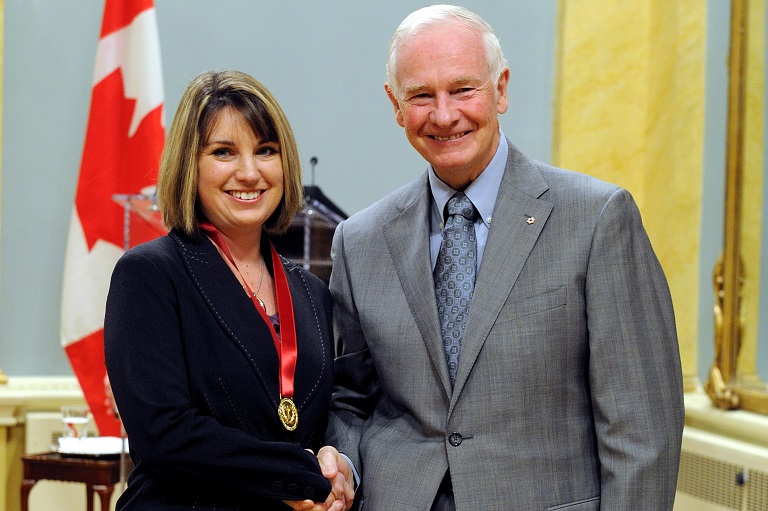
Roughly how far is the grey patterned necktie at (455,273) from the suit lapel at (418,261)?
0.03 meters

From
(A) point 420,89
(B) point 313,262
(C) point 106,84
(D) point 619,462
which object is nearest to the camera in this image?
(D) point 619,462

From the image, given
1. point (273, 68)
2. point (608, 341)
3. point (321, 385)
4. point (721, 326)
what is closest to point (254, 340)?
point (321, 385)

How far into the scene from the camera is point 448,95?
7.73ft

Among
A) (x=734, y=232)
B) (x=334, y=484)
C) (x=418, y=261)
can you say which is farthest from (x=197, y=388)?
(x=734, y=232)

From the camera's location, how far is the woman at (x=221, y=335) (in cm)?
212

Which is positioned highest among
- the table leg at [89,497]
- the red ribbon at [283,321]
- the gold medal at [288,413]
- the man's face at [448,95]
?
the man's face at [448,95]

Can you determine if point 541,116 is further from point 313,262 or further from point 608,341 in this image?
point 608,341

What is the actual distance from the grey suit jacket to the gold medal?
0.84 ft

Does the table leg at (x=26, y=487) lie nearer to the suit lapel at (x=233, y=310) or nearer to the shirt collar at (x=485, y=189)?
the suit lapel at (x=233, y=310)

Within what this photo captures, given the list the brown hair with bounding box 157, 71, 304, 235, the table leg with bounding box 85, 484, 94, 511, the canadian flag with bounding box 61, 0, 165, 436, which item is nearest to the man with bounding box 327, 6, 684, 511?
the brown hair with bounding box 157, 71, 304, 235

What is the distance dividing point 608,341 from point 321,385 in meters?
0.69

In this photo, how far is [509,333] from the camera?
2260mm

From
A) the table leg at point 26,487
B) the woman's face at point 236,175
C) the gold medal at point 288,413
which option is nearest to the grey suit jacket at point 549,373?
the gold medal at point 288,413

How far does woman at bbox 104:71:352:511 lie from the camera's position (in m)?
2.12
